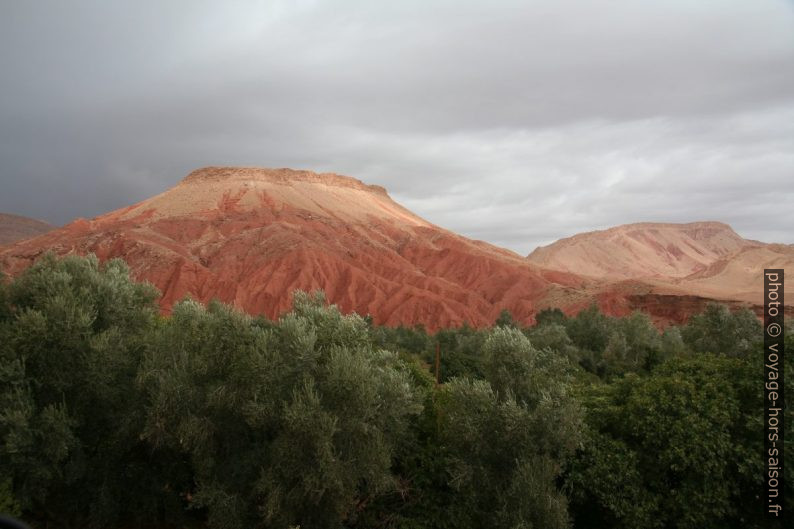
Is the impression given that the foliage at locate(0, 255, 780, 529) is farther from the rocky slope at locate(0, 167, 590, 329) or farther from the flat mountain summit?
the rocky slope at locate(0, 167, 590, 329)

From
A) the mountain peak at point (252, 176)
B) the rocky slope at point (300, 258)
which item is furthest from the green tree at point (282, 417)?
the mountain peak at point (252, 176)

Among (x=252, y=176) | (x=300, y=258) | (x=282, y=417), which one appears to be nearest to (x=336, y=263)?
(x=300, y=258)

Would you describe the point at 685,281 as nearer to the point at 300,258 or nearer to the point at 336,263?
the point at 336,263

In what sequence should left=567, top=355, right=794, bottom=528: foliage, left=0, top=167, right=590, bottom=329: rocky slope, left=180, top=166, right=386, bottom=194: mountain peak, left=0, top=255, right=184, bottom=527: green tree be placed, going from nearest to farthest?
left=0, top=255, right=184, bottom=527: green tree
left=567, top=355, right=794, bottom=528: foliage
left=0, top=167, right=590, bottom=329: rocky slope
left=180, top=166, right=386, bottom=194: mountain peak

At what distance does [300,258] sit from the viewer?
92.5 metres

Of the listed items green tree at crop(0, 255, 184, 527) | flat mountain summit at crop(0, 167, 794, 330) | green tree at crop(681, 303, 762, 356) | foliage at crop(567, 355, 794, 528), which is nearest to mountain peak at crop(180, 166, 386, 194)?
flat mountain summit at crop(0, 167, 794, 330)

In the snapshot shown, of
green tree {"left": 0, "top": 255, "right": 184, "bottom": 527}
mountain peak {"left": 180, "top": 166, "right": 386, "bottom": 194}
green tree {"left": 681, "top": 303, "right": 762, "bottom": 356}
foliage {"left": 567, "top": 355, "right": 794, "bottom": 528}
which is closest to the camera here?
green tree {"left": 0, "top": 255, "right": 184, "bottom": 527}

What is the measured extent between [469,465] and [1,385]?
13.3 metres

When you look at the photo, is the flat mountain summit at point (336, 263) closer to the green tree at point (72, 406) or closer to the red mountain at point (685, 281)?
the red mountain at point (685, 281)

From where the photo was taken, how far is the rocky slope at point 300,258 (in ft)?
276

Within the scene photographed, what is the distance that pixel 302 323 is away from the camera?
15992 millimetres

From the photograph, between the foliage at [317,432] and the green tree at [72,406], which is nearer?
the foliage at [317,432]

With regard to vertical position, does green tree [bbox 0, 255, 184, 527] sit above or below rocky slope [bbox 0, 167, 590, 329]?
below

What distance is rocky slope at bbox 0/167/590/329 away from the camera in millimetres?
84000
